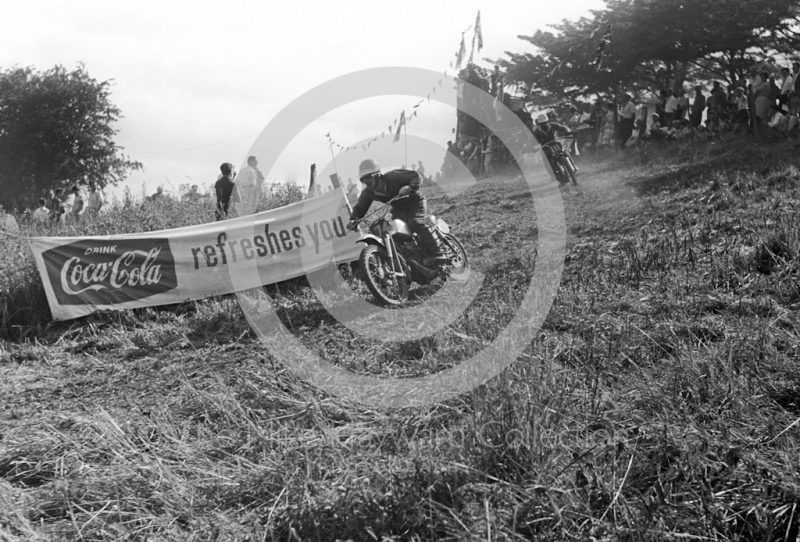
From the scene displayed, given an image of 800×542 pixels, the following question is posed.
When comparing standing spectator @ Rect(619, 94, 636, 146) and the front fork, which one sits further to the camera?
standing spectator @ Rect(619, 94, 636, 146)

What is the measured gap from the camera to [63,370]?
7844 mm

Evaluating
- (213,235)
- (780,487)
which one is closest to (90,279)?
(213,235)

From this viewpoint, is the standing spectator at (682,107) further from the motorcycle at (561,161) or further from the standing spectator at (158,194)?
the standing spectator at (158,194)

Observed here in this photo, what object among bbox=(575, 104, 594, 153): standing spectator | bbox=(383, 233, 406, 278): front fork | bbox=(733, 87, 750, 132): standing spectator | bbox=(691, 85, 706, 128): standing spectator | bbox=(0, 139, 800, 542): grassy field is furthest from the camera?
bbox=(575, 104, 594, 153): standing spectator

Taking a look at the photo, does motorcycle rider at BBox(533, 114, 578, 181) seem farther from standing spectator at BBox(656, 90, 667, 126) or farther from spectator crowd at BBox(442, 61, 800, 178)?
standing spectator at BBox(656, 90, 667, 126)

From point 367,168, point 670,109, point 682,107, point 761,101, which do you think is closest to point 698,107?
point 682,107

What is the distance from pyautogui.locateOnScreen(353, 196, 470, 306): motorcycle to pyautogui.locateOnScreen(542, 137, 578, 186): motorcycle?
6.63 meters

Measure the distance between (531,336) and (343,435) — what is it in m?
1.55

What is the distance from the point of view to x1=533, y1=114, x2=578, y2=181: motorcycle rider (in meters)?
15.1

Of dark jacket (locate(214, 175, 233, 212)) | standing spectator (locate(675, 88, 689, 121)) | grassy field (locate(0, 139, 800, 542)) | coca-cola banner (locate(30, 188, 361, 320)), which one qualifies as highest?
standing spectator (locate(675, 88, 689, 121))

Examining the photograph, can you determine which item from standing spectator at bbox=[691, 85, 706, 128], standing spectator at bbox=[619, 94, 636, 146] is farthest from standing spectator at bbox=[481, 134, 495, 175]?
standing spectator at bbox=[691, 85, 706, 128]

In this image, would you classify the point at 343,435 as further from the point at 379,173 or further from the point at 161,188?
the point at 161,188

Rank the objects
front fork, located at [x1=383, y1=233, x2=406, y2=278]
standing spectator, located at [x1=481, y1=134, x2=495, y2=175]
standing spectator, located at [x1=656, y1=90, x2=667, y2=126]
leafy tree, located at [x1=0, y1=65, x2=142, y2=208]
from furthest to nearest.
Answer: leafy tree, located at [x1=0, y1=65, x2=142, y2=208], standing spectator, located at [x1=481, y1=134, x2=495, y2=175], standing spectator, located at [x1=656, y1=90, x2=667, y2=126], front fork, located at [x1=383, y1=233, x2=406, y2=278]

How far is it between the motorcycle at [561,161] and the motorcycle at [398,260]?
261 inches
